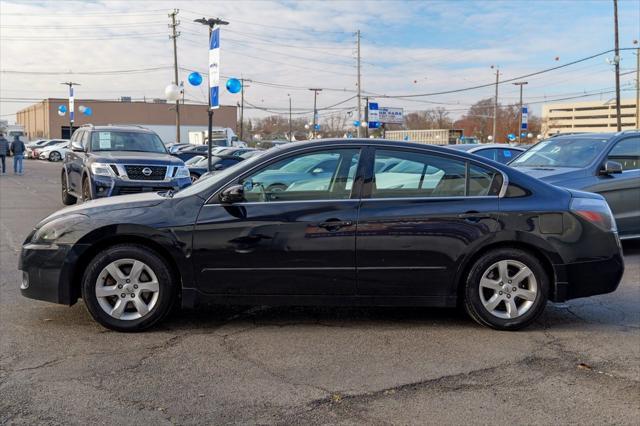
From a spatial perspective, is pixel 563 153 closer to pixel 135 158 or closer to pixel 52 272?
pixel 52 272

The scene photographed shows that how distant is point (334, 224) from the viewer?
190 inches

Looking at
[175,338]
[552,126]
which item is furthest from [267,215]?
[552,126]

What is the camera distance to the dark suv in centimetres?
1128

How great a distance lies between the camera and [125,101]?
80.6 meters

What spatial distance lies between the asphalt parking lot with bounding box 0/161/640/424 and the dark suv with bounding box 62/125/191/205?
5.69 metres

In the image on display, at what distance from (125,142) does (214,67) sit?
2.50 m

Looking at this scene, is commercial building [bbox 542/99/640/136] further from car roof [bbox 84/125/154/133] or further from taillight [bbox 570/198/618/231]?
taillight [bbox 570/198/618/231]

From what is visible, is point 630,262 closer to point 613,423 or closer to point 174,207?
point 613,423

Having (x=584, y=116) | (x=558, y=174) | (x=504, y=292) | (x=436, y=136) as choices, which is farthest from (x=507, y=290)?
(x=584, y=116)

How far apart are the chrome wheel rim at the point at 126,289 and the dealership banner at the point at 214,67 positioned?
332 inches

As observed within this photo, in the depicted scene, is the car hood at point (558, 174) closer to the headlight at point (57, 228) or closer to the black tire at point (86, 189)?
the headlight at point (57, 228)

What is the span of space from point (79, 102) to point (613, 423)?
82301 millimetres

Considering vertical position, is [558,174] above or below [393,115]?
below

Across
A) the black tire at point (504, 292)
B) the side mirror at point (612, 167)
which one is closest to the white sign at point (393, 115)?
the side mirror at point (612, 167)
